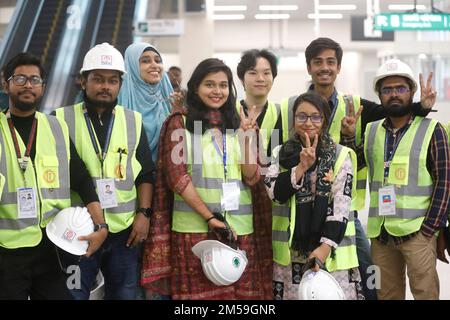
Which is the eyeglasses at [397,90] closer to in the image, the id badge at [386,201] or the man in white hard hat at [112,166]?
the id badge at [386,201]

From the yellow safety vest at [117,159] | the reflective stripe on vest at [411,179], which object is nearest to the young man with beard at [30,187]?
the yellow safety vest at [117,159]

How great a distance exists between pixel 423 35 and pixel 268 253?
1440cm

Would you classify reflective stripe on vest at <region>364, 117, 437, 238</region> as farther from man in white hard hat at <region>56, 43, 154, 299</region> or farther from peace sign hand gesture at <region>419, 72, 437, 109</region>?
man in white hard hat at <region>56, 43, 154, 299</region>

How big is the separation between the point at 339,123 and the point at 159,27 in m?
7.85

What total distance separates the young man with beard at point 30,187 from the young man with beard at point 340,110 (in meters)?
1.22

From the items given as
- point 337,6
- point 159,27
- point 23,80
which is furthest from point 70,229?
point 337,6

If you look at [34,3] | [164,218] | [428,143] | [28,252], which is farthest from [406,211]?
[34,3]

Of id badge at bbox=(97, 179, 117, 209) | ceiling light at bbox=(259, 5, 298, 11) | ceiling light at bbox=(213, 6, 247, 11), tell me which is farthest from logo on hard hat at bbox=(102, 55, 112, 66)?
ceiling light at bbox=(259, 5, 298, 11)

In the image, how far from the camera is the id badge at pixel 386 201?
306 cm

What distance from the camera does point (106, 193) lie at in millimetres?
2932

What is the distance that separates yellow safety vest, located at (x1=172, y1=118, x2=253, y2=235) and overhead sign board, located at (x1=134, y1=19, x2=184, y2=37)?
309 inches

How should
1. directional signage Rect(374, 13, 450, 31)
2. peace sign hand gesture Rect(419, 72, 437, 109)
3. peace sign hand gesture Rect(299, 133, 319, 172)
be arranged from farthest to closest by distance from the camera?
1. directional signage Rect(374, 13, 450, 31)
2. peace sign hand gesture Rect(419, 72, 437, 109)
3. peace sign hand gesture Rect(299, 133, 319, 172)

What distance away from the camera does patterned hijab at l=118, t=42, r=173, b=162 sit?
11.3 feet

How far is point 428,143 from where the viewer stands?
304 centimetres
